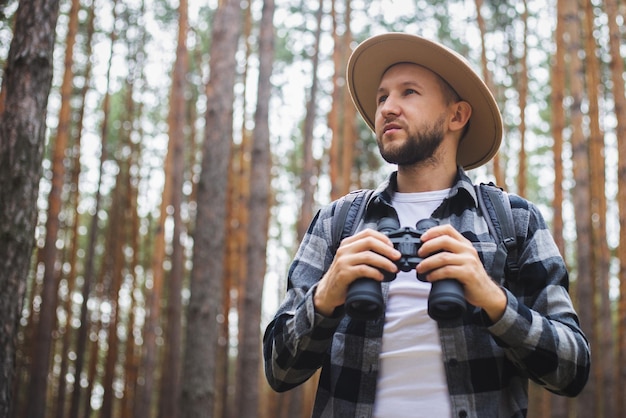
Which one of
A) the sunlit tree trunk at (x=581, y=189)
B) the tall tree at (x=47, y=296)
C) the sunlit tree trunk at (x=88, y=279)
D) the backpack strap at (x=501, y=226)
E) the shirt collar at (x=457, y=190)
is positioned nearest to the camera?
the backpack strap at (x=501, y=226)

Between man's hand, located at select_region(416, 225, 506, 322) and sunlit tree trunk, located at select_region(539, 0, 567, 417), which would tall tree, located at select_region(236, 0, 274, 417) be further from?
man's hand, located at select_region(416, 225, 506, 322)

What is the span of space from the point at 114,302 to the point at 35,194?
35.6 ft

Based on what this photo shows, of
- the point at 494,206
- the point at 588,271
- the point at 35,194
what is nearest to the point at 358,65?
the point at 494,206

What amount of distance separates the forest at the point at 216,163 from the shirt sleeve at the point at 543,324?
2554 mm

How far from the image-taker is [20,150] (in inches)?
128

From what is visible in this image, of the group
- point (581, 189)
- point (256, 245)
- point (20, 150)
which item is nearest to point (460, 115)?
point (20, 150)

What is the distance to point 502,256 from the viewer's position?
4.96 feet

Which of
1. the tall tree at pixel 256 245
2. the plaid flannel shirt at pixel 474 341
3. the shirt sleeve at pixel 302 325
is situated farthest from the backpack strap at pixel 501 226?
the tall tree at pixel 256 245

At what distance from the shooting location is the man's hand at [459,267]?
1278 mm

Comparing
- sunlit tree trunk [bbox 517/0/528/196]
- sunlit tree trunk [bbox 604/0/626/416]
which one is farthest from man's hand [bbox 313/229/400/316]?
sunlit tree trunk [bbox 517/0/528/196]

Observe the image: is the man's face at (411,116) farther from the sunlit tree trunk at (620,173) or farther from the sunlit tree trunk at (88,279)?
the sunlit tree trunk at (88,279)

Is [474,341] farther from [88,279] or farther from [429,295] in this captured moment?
[88,279]

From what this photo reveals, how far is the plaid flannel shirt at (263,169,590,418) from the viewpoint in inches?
54.5

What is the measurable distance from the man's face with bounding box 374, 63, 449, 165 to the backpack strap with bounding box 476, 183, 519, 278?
0.19 m
